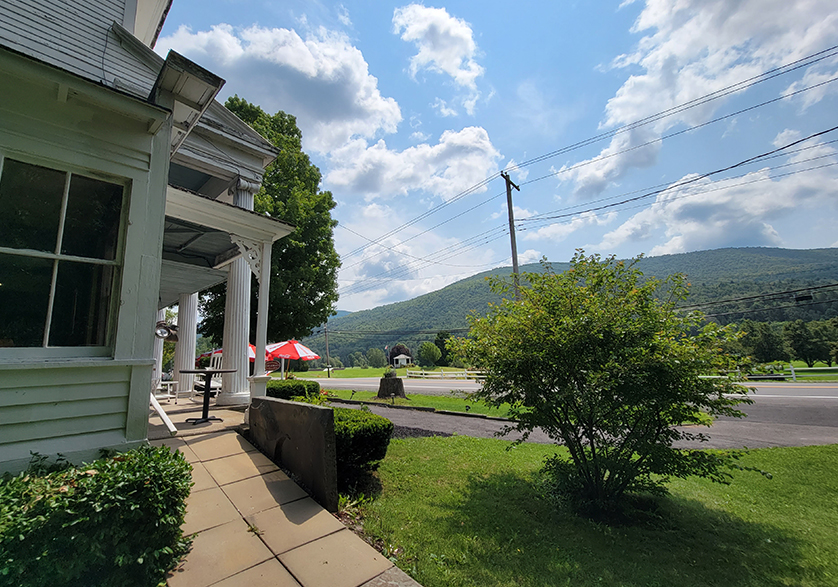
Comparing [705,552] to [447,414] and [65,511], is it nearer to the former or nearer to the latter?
[65,511]

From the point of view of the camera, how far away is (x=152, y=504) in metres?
2.35

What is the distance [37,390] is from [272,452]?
89.3 inches

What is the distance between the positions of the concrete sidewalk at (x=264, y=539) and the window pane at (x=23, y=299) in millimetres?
1910

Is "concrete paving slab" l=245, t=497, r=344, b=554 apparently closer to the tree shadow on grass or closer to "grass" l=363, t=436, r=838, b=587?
"grass" l=363, t=436, r=838, b=587

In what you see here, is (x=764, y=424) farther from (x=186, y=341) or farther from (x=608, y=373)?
(x=186, y=341)

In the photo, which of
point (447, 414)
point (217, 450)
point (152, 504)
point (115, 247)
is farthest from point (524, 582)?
point (447, 414)

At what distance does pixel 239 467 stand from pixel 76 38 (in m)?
5.35

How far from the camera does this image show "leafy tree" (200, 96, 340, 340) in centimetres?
1516

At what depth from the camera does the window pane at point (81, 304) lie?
2.92 meters

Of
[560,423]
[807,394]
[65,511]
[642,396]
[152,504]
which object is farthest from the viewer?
[807,394]

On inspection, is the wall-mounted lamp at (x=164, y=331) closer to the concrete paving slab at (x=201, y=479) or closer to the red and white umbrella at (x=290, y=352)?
the red and white umbrella at (x=290, y=352)

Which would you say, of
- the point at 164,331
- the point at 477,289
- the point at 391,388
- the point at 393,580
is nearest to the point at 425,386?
the point at 391,388

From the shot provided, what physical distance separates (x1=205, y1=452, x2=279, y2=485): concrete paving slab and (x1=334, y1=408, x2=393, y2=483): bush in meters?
0.78

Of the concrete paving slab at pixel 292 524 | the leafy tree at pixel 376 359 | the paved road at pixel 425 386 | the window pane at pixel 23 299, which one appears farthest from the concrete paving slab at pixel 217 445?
the leafy tree at pixel 376 359
